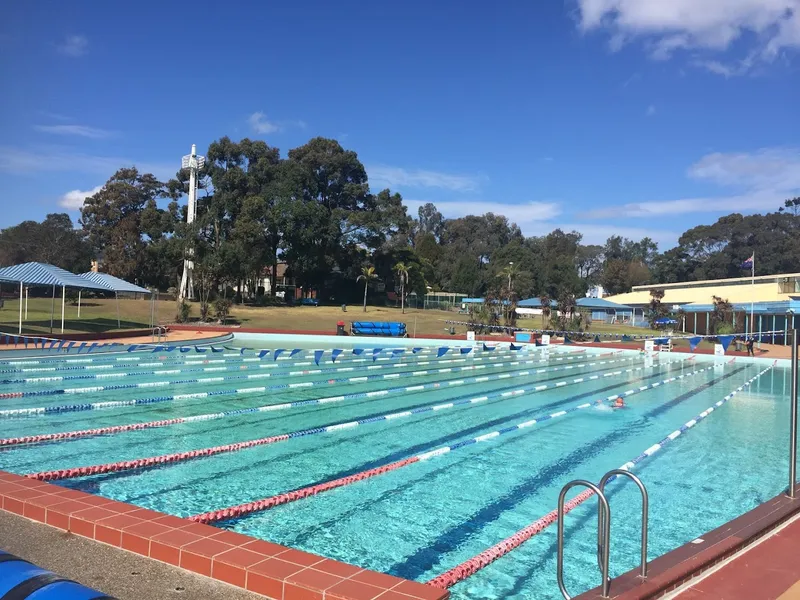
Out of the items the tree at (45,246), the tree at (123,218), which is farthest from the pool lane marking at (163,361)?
the tree at (45,246)

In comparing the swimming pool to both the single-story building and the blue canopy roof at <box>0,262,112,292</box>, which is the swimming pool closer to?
the blue canopy roof at <box>0,262,112,292</box>

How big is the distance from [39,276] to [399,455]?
69.1 feet

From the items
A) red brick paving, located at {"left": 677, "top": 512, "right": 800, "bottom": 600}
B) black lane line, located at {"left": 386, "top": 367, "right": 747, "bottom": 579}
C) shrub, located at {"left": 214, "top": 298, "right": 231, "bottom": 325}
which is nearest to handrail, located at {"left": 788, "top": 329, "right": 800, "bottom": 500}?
red brick paving, located at {"left": 677, "top": 512, "right": 800, "bottom": 600}

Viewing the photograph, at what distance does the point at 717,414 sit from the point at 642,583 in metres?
10.2

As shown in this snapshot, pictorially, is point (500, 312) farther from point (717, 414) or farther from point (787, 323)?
point (717, 414)

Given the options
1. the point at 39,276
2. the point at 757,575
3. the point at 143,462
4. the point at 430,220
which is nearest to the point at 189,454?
the point at 143,462

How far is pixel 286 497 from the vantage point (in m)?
5.94

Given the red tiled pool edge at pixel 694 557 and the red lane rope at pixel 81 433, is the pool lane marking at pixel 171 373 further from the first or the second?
the red tiled pool edge at pixel 694 557

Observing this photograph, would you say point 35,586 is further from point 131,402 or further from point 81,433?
point 131,402

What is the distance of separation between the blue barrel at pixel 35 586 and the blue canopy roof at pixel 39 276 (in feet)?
75.9

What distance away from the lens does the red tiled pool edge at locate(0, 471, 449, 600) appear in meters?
2.95

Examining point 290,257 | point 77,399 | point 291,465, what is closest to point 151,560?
point 291,465

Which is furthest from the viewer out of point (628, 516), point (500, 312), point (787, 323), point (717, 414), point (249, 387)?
point (500, 312)

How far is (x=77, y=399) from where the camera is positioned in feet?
36.5
